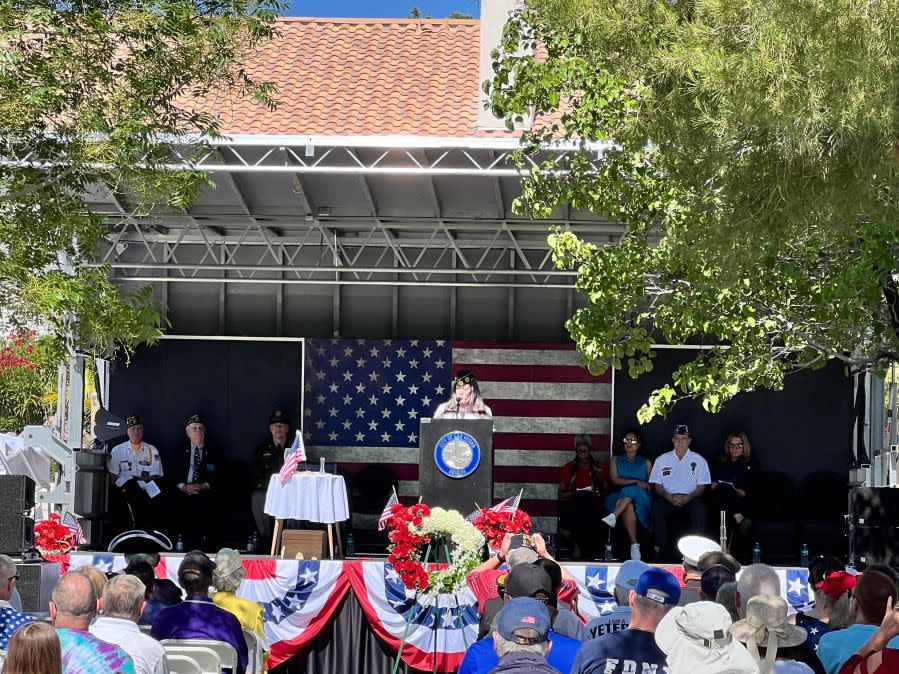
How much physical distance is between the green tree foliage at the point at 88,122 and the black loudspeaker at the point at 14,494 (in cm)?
118

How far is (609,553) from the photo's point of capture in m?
14.0

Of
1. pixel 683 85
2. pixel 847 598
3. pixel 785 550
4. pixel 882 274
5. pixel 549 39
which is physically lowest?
pixel 785 550

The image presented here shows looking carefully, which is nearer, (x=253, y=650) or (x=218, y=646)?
(x=218, y=646)

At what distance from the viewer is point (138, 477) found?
15.5m

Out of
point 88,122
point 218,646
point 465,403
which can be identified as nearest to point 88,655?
point 218,646

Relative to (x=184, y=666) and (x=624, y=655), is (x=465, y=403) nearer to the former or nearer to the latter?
(x=184, y=666)

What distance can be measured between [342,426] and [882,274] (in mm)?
10162

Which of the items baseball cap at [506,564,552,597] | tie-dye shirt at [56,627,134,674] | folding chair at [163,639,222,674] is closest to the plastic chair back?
folding chair at [163,639,222,674]

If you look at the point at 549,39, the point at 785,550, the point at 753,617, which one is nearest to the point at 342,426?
the point at 785,550

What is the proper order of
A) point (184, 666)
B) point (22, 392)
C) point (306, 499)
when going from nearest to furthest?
1. point (184, 666)
2. point (306, 499)
3. point (22, 392)

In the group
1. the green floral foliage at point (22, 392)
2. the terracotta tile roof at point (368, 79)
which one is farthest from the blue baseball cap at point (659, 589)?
the green floral foliage at point (22, 392)

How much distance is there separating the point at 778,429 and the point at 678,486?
225cm

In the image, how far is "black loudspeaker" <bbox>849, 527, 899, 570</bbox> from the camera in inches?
417

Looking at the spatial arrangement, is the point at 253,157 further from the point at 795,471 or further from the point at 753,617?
the point at 753,617
